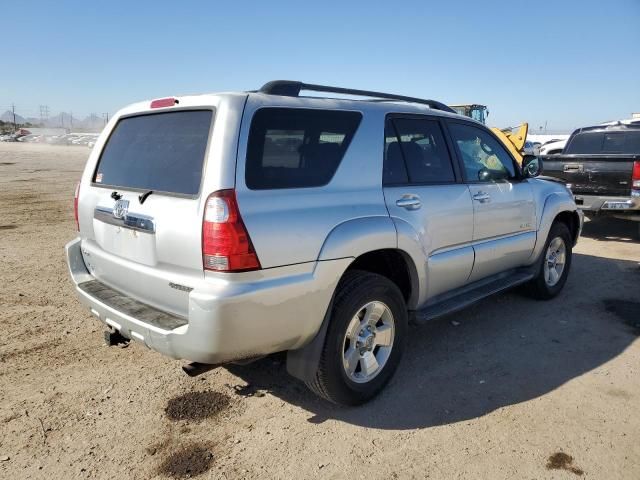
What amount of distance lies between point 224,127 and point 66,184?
1628 centimetres

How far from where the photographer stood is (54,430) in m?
2.94

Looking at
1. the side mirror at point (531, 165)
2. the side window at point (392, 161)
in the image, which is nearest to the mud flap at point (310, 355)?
the side window at point (392, 161)

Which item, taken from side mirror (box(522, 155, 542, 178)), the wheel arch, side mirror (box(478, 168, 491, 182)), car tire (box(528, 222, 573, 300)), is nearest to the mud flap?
the wheel arch

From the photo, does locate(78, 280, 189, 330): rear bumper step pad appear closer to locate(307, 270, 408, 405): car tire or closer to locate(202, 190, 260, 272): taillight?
locate(202, 190, 260, 272): taillight

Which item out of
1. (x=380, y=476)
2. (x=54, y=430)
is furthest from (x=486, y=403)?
(x=54, y=430)

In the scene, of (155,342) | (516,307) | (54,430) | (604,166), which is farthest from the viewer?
(604,166)

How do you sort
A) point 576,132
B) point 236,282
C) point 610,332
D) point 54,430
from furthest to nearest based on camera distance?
point 576,132, point 610,332, point 54,430, point 236,282

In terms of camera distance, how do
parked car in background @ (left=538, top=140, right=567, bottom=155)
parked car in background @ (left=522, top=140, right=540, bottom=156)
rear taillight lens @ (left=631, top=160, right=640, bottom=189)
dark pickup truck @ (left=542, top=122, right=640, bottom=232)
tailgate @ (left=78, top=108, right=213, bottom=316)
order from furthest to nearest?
parked car in background @ (left=522, top=140, right=540, bottom=156) → parked car in background @ (left=538, top=140, right=567, bottom=155) → dark pickup truck @ (left=542, top=122, right=640, bottom=232) → rear taillight lens @ (left=631, top=160, right=640, bottom=189) → tailgate @ (left=78, top=108, right=213, bottom=316)

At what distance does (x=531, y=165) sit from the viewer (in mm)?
4762

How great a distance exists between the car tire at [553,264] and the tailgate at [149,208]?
12.6 ft

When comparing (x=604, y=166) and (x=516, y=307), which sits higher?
(x=604, y=166)

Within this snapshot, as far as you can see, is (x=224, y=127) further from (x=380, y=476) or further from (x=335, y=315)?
(x=380, y=476)

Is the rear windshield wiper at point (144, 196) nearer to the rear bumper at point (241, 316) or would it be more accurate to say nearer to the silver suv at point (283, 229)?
the silver suv at point (283, 229)

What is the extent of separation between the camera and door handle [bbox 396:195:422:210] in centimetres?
335
